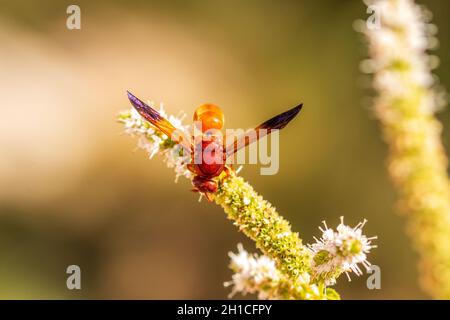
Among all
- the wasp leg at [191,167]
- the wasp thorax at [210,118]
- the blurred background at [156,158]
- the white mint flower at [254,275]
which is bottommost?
the white mint flower at [254,275]

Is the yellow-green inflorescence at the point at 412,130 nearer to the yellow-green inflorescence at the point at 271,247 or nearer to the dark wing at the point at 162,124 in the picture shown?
the yellow-green inflorescence at the point at 271,247

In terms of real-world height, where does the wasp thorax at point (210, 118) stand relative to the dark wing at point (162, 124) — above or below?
above

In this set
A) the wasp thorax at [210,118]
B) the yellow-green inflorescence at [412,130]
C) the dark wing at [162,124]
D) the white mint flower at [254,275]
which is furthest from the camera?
the yellow-green inflorescence at [412,130]

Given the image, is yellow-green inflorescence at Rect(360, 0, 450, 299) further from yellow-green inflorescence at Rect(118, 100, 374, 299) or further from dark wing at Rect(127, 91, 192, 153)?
dark wing at Rect(127, 91, 192, 153)

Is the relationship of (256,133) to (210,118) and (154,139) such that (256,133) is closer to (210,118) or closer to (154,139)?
(210,118)

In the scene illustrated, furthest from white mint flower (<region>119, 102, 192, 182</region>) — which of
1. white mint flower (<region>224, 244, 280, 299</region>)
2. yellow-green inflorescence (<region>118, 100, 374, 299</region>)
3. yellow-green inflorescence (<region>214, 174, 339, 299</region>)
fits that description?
white mint flower (<region>224, 244, 280, 299</region>)

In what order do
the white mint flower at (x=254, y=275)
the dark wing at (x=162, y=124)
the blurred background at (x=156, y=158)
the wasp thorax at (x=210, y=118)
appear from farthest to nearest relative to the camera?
the blurred background at (x=156, y=158) → the wasp thorax at (x=210, y=118) → the dark wing at (x=162, y=124) → the white mint flower at (x=254, y=275)

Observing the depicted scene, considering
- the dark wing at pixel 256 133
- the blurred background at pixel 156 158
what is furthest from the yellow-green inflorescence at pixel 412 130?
the blurred background at pixel 156 158
